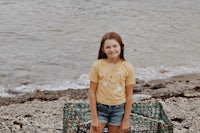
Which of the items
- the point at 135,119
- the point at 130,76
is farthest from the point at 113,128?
the point at 135,119

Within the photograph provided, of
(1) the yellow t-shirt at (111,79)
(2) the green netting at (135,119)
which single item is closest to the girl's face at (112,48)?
(1) the yellow t-shirt at (111,79)

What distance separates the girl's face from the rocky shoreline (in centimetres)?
284

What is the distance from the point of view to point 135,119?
238 inches

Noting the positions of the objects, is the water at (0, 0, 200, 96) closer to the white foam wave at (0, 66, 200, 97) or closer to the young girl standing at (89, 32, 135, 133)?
the white foam wave at (0, 66, 200, 97)

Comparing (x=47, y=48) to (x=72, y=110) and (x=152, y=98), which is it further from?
(x=72, y=110)

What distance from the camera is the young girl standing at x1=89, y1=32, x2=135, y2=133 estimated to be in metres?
4.77

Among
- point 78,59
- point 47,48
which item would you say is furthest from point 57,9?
point 78,59

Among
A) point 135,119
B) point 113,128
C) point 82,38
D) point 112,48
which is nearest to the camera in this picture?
point 112,48

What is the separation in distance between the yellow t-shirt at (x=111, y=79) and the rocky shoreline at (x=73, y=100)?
260 centimetres

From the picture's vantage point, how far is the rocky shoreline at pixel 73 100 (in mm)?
7445

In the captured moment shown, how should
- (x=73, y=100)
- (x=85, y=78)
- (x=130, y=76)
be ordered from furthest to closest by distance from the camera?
(x=85, y=78) < (x=73, y=100) < (x=130, y=76)

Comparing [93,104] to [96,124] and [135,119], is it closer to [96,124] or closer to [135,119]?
[96,124]

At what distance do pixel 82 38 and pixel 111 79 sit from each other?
12.3 meters

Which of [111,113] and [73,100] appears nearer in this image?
[111,113]
